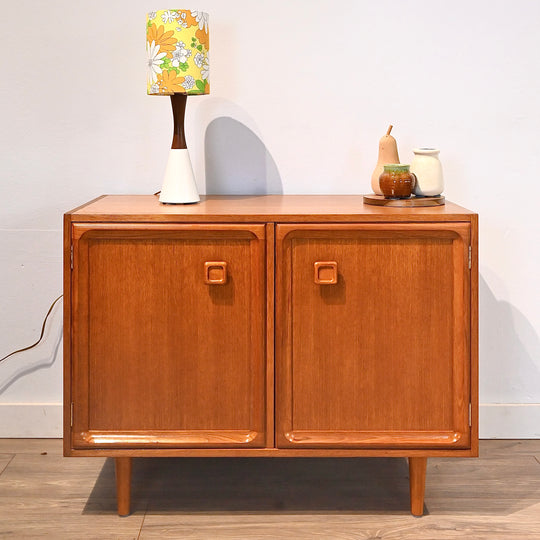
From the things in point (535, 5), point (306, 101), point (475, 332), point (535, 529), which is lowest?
point (535, 529)

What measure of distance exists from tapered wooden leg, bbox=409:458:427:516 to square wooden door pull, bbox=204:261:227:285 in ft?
1.88

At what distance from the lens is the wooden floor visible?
167cm

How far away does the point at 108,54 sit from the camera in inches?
81.8

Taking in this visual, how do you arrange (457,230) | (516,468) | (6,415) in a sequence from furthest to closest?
(6,415) → (516,468) → (457,230)

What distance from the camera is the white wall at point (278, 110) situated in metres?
2.07

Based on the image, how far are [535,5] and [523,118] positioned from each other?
0.95 ft

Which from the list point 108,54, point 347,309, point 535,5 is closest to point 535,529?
point 347,309

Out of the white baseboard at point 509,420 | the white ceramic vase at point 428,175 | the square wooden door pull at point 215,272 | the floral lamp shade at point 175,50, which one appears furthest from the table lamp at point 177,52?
the white baseboard at point 509,420

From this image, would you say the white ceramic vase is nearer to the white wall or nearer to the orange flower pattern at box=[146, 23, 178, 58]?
the white wall

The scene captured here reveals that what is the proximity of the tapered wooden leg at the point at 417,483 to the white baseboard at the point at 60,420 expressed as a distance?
1.73 ft

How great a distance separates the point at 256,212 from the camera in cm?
165

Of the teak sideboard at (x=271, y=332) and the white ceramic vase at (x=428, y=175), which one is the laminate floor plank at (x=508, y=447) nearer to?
the teak sideboard at (x=271, y=332)

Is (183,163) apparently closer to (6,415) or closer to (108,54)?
(108,54)

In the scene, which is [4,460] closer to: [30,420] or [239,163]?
[30,420]
